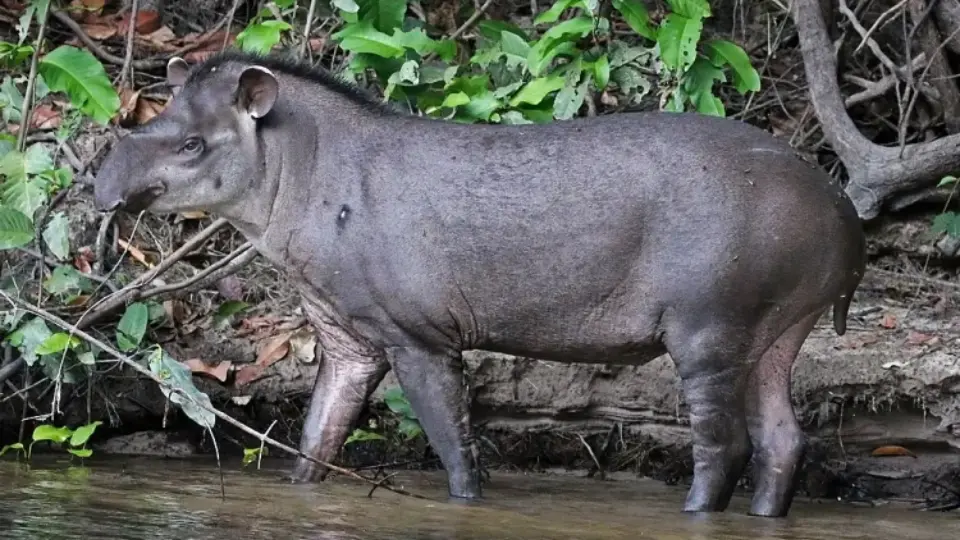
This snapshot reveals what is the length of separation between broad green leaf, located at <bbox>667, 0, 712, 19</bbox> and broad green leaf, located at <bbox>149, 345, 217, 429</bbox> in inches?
117

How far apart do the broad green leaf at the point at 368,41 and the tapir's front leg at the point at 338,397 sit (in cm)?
138

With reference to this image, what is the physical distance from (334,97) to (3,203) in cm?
170

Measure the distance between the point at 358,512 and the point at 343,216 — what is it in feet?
4.82

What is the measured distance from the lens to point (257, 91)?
7.11 m

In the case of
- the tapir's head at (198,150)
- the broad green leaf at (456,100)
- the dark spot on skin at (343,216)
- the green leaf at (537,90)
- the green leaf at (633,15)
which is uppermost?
the green leaf at (633,15)

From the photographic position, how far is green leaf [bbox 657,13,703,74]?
7.78 meters

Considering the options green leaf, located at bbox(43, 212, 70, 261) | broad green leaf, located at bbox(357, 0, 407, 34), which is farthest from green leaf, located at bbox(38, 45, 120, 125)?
broad green leaf, located at bbox(357, 0, 407, 34)

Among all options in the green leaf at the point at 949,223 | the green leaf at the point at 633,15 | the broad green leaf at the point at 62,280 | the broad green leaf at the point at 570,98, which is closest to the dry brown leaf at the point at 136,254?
the broad green leaf at the point at 62,280

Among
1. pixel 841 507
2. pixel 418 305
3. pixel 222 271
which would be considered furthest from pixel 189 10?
pixel 841 507

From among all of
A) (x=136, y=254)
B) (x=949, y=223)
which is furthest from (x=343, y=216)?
(x=949, y=223)

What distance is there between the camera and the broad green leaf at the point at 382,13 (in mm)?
7902

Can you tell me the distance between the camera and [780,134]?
32.2ft

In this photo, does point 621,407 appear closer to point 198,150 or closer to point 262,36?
point 198,150

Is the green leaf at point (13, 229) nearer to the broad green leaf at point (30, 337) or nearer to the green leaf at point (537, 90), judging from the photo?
the broad green leaf at point (30, 337)
